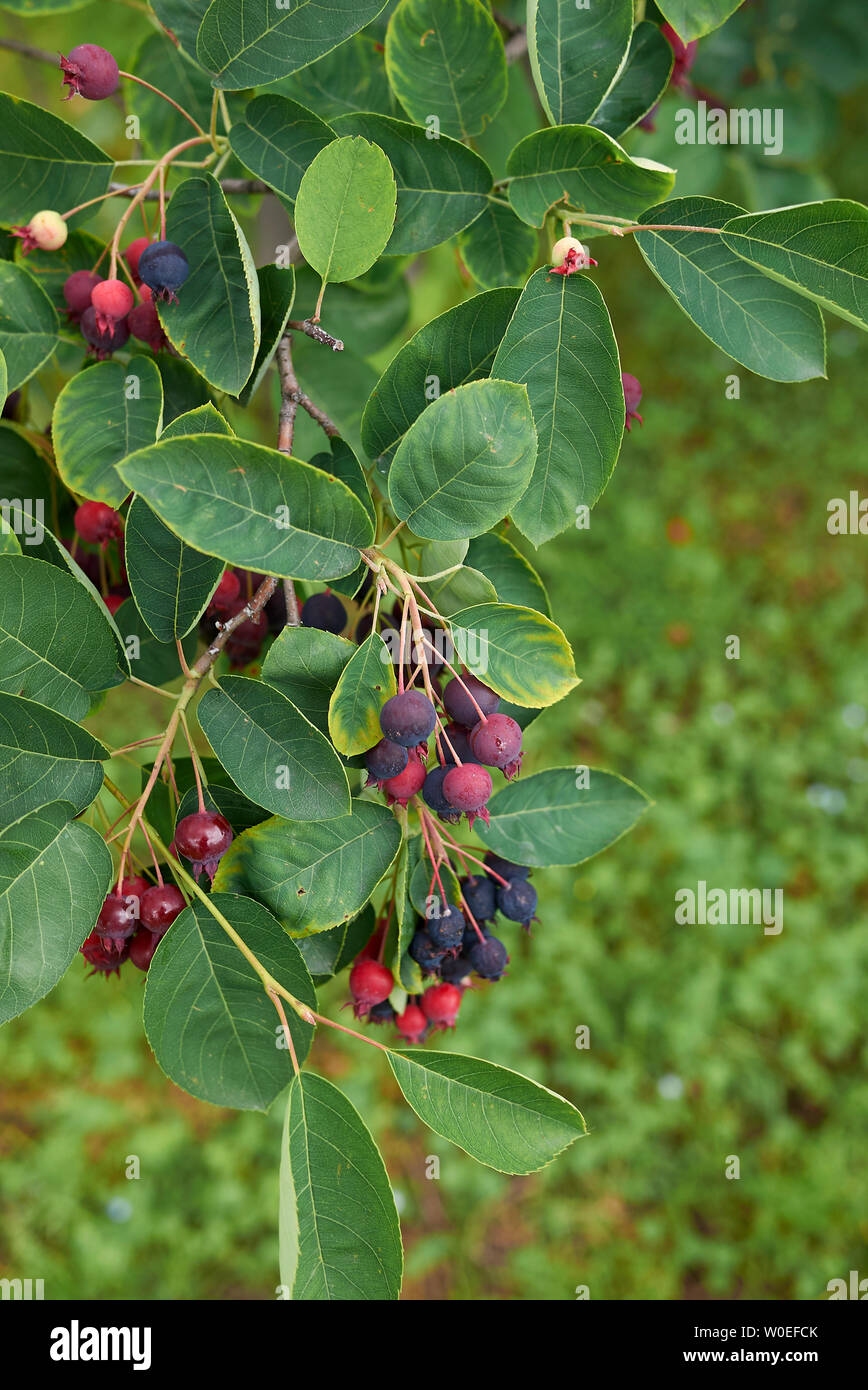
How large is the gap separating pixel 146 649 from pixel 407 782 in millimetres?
313

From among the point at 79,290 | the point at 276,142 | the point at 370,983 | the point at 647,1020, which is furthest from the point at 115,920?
the point at 647,1020

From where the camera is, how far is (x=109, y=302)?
3.02 ft

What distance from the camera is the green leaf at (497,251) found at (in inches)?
40.3

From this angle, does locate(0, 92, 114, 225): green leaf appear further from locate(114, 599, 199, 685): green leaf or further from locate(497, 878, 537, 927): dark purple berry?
locate(497, 878, 537, 927): dark purple berry

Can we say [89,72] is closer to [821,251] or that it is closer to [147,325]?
[147,325]

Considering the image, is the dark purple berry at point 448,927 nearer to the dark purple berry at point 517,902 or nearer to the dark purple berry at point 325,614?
the dark purple berry at point 517,902

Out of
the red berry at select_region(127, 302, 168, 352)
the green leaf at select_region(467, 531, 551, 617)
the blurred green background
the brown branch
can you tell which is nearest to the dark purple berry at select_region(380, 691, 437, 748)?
the green leaf at select_region(467, 531, 551, 617)

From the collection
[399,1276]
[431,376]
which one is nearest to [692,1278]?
[399,1276]

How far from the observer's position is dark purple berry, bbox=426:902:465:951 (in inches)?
37.9

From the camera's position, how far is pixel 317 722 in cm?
86

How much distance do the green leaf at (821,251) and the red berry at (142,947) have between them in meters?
0.80

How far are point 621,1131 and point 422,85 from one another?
93.7 inches

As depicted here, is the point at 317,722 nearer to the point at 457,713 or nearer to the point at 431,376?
the point at 457,713

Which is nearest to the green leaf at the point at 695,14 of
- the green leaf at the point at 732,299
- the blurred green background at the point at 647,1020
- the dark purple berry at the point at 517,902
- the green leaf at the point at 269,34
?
the green leaf at the point at 732,299
